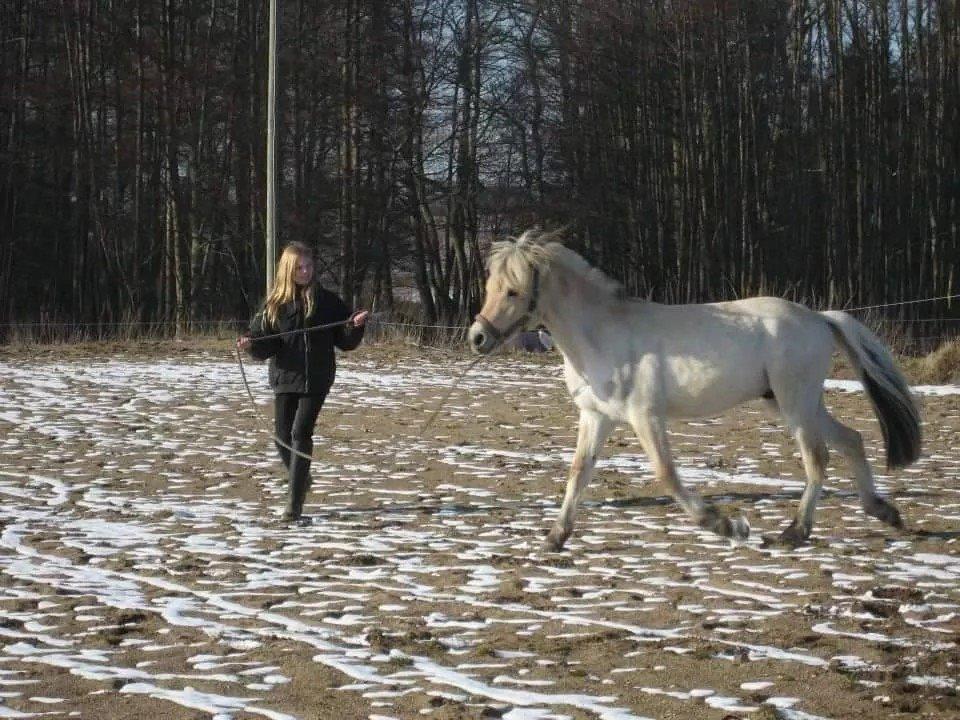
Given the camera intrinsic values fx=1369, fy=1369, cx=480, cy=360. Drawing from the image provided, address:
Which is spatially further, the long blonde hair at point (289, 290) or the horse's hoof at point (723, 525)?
the long blonde hair at point (289, 290)

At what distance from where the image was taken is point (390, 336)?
83.8ft

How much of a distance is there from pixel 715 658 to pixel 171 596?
2733mm

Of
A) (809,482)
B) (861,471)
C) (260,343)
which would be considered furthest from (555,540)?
(260,343)

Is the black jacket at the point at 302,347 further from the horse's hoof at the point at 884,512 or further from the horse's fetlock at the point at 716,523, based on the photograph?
the horse's hoof at the point at 884,512

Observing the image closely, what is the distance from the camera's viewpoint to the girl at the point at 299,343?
913 centimetres

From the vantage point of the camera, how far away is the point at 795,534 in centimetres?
780

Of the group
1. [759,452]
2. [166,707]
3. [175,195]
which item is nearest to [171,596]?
[166,707]

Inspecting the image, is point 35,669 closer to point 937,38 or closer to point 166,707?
point 166,707

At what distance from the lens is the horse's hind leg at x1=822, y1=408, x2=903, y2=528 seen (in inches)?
316

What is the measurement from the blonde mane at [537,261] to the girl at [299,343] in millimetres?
1460

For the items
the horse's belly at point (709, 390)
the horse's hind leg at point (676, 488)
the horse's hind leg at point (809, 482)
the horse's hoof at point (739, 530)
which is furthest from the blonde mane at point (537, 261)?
the horse's hoof at point (739, 530)

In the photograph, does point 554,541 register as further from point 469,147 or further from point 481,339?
point 469,147

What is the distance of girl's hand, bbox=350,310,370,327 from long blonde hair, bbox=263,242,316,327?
0.99 feet

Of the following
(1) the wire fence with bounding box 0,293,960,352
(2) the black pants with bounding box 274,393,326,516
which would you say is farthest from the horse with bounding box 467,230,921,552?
(1) the wire fence with bounding box 0,293,960,352
